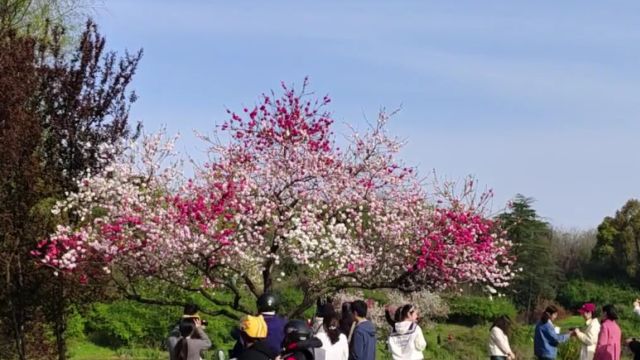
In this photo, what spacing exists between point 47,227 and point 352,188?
4804 mm

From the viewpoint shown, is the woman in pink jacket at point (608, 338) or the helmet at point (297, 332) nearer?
the helmet at point (297, 332)

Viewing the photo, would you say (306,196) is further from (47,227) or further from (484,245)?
(47,227)

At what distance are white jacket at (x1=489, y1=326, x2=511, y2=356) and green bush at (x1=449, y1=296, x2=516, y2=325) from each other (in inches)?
755

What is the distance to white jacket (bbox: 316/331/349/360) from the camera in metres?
8.77

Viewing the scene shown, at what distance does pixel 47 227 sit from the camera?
565 inches

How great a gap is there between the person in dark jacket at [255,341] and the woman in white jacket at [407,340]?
2889 millimetres

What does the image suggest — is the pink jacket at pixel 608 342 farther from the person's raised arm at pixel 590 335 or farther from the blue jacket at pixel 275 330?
the blue jacket at pixel 275 330

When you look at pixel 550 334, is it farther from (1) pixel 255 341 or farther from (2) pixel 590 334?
(1) pixel 255 341

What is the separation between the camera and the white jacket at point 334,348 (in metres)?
8.77

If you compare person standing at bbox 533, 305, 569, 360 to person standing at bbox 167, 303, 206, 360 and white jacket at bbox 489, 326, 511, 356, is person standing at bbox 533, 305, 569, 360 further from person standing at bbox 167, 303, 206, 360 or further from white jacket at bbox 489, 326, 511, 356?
person standing at bbox 167, 303, 206, 360

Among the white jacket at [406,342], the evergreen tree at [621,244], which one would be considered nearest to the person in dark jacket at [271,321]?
the white jacket at [406,342]

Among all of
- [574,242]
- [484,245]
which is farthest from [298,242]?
[574,242]

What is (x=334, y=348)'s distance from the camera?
8820 millimetres

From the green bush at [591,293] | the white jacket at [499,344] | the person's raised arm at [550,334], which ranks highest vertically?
the green bush at [591,293]
